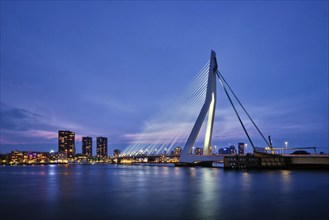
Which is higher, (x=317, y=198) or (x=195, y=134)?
(x=195, y=134)

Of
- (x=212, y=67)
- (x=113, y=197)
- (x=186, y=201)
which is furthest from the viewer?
(x=212, y=67)

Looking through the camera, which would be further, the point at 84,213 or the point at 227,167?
the point at 227,167

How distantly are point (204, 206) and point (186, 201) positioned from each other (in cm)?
266

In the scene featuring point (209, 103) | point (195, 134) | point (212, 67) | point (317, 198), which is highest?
point (212, 67)

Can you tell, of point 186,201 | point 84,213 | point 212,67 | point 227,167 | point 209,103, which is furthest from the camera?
point 227,167

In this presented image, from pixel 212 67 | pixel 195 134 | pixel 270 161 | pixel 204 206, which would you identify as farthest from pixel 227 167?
pixel 204 206

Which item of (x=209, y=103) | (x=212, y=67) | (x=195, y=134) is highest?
(x=212, y=67)

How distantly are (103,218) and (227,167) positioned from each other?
57.4 meters

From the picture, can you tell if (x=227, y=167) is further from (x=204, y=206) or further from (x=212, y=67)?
(x=204, y=206)

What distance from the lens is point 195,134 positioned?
60781 mm

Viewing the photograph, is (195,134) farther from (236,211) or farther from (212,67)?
(236,211)

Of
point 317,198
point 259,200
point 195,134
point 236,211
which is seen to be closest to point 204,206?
point 236,211

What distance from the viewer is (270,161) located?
226 ft

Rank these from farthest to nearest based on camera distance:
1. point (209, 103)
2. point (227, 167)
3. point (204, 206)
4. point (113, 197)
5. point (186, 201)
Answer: point (227, 167)
point (209, 103)
point (113, 197)
point (186, 201)
point (204, 206)
